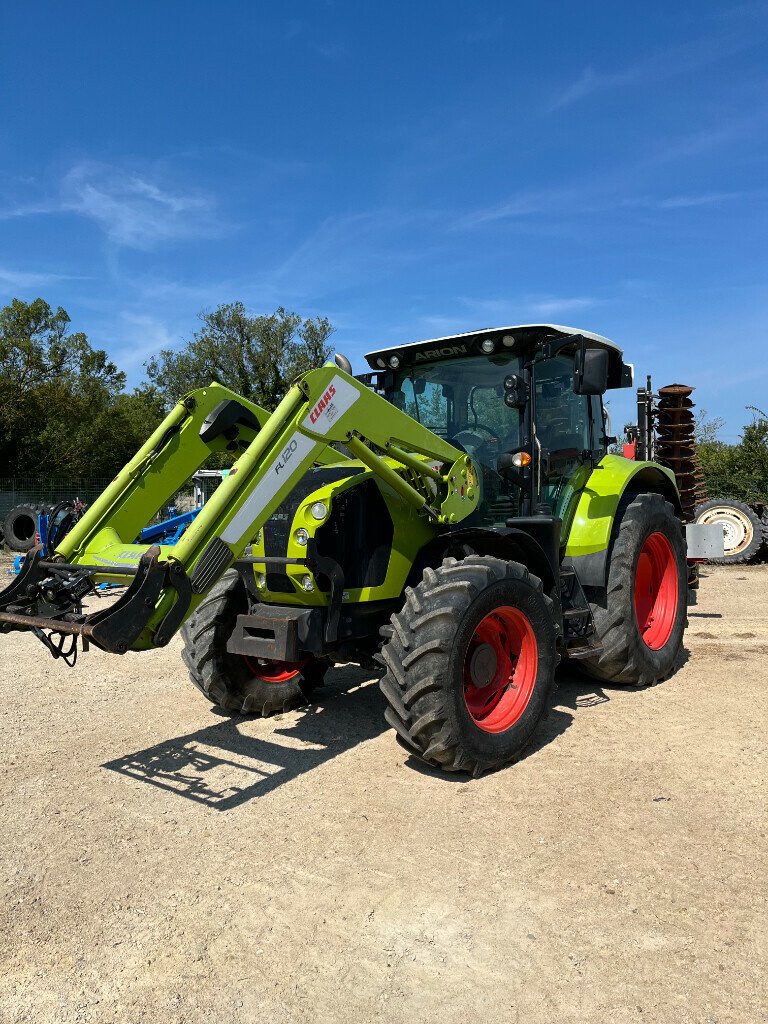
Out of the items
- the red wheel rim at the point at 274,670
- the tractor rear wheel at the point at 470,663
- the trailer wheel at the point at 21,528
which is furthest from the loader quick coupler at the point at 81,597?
the trailer wheel at the point at 21,528

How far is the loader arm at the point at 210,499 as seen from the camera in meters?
3.83

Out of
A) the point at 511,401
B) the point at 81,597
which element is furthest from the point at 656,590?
the point at 81,597

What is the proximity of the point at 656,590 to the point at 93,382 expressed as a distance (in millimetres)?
31843

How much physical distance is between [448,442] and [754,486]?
16.5 metres

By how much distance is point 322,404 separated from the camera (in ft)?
14.5

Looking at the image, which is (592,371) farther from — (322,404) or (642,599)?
(642,599)

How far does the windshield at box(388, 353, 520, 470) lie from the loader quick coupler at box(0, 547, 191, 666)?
2.59 metres

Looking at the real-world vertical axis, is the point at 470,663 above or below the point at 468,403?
below

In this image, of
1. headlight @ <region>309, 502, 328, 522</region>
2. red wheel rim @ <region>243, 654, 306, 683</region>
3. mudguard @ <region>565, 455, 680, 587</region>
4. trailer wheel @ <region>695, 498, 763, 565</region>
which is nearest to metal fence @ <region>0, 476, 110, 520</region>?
trailer wheel @ <region>695, 498, 763, 565</region>

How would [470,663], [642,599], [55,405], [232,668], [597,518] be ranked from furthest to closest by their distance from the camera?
[55,405] → [642,599] → [597,518] → [232,668] → [470,663]

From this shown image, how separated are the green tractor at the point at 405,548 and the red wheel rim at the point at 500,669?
13mm

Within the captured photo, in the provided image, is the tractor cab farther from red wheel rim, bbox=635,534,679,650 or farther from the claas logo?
the claas logo

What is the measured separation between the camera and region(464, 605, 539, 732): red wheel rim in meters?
4.67

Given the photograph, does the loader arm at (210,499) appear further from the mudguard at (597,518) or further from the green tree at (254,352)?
the green tree at (254,352)
